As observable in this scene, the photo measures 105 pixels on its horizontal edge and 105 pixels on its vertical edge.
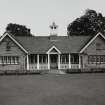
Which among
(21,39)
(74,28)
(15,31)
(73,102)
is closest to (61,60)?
(21,39)

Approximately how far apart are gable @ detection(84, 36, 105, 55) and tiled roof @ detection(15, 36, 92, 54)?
6.47 ft

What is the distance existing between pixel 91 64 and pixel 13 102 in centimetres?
2707

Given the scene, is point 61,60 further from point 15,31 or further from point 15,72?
point 15,31

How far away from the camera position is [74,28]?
79.1 meters

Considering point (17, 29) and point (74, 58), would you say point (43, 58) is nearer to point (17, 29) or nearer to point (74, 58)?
point (74, 58)

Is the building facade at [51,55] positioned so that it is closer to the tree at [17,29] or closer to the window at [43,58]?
the window at [43,58]

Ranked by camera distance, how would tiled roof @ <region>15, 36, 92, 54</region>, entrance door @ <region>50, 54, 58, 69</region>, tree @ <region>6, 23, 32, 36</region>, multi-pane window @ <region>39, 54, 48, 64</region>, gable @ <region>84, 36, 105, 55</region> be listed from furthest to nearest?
tree @ <region>6, 23, 32, 36</region>
entrance door @ <region>50, 54, 58, 69</region>
multi-pane window @ <region>39, 54, 48, 64</region>
tiled roof @ <region>15, 36, 92, 54</region>
gable @ <region>84, 36, 105, 55</region>

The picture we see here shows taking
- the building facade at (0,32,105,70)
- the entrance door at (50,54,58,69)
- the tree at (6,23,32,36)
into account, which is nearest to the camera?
the building facade at (0,32,105,70)

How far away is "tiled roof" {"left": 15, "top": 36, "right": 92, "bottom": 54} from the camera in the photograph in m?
39.0

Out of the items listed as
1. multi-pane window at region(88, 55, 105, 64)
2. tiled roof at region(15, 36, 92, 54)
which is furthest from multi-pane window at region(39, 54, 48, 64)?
multi-pane window at region(88, 55, 105, 64)

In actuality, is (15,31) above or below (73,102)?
above

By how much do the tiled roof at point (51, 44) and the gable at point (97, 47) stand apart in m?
1.97

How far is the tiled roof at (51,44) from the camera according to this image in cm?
3903

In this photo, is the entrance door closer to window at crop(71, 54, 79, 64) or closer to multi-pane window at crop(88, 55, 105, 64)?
window at crop(71, 54, 79, 64)
